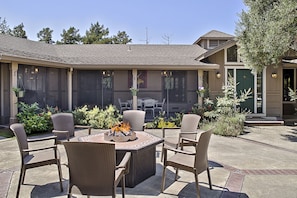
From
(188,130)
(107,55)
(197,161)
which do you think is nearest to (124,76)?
(107,55)

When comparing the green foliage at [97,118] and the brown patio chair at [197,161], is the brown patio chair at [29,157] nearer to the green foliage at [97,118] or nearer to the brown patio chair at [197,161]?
the brown patio chair at [197,161]

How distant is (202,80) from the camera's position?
38.2 ft

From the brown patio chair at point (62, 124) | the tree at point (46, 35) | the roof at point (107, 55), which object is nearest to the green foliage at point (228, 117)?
the roof at point (107, 55)

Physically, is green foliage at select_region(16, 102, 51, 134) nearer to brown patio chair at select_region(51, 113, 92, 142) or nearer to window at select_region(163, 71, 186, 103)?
brown patio chair at select_region(51, 113, 92, 142)

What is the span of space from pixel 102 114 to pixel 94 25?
28138 mm

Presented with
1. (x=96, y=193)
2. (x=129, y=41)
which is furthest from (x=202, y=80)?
(x=129, y=41)

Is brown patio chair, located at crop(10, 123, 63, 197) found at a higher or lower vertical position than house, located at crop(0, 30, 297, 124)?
lower

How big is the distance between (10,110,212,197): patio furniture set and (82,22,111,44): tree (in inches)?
1100

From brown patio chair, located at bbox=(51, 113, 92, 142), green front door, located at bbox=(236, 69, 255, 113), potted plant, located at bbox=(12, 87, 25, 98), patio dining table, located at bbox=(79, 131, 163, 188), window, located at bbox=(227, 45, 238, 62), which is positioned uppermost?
window, located at bbox=(227, 45, 238, 62)

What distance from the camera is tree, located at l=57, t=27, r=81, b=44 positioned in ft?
112

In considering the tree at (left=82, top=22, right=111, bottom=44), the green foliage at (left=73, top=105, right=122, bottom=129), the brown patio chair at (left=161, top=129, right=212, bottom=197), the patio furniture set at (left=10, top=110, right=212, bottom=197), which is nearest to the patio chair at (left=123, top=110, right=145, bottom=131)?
the patio furniture set at (left=10, top=110, right=212, bottom=197)

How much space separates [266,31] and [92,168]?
27.2ft

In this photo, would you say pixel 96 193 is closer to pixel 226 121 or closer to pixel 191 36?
pixel 226 121

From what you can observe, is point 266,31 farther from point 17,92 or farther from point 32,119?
point 17,92
